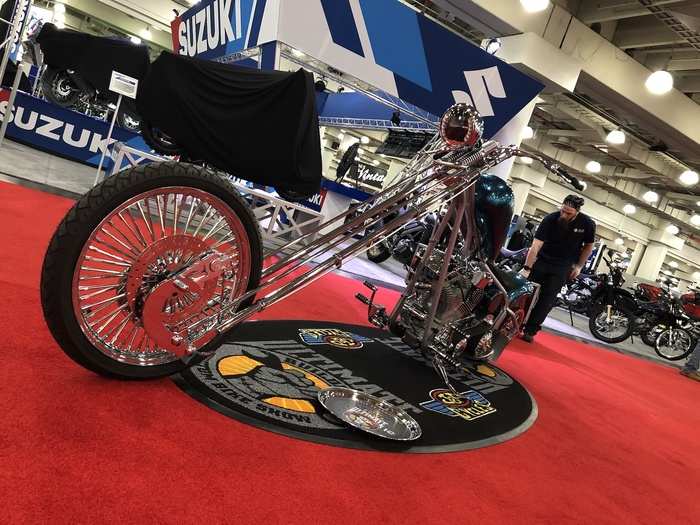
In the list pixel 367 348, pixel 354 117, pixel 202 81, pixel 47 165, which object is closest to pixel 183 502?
pixel 367 348

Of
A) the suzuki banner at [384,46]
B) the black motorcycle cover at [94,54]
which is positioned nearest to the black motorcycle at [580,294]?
the suzuki banner at [384,46]

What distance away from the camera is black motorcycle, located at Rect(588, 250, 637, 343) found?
7363 millimetres

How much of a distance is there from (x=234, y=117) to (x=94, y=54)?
4026 millimetres

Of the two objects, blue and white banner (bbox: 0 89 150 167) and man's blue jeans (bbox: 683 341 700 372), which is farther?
blue and white banner (bbox: 0 89 150 167)

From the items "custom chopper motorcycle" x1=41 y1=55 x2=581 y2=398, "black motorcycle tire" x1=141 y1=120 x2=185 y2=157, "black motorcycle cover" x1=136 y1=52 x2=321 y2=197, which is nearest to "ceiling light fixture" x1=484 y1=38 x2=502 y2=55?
"black motorcycle cover" x1=136 y1=52 x2=321 y2=197

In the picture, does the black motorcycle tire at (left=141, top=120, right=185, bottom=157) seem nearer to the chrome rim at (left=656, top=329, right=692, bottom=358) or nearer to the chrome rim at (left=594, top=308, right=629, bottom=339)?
the chrome rim at (left=594, top=308, right=629, bottom=339)

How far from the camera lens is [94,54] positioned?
23.2ft

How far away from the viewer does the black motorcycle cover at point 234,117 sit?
4.53m

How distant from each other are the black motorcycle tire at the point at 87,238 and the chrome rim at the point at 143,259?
2 centimetres

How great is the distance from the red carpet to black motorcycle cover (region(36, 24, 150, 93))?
5.21 m

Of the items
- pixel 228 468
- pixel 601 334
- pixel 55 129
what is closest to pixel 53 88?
pixel 55 129

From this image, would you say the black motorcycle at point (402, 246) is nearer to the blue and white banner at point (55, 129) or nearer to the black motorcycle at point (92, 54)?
the black motorcycle at point (92, 54)

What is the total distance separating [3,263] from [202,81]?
282 centimetres

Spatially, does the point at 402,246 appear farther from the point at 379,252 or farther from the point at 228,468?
the point at 228,468
